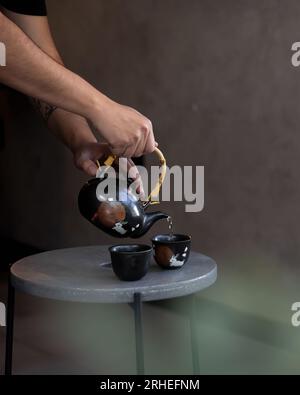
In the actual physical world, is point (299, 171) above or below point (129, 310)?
above

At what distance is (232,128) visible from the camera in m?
2.53

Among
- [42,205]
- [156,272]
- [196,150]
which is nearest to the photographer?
[156,272]

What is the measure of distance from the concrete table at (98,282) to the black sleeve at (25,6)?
2.55 feet

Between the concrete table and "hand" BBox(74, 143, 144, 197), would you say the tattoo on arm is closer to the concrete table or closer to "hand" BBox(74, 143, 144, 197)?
"hand" BBox(74, 143, 144, 197)

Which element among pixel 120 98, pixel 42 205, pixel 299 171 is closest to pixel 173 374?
pixel 299 171

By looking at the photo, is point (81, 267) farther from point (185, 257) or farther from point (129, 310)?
point (129, 310)

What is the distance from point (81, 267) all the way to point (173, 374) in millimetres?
814

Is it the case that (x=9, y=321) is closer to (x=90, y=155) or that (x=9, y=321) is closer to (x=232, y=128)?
(x=90, y=155)

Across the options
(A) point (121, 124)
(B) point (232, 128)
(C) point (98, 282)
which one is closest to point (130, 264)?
(C) point (98, 282)

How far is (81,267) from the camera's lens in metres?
1.57

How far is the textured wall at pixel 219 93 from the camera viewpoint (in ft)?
7.68

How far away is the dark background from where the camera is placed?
2.34 metres

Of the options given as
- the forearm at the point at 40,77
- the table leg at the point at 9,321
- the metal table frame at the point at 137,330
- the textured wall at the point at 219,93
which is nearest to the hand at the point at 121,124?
the forearm at the point at 40,77
